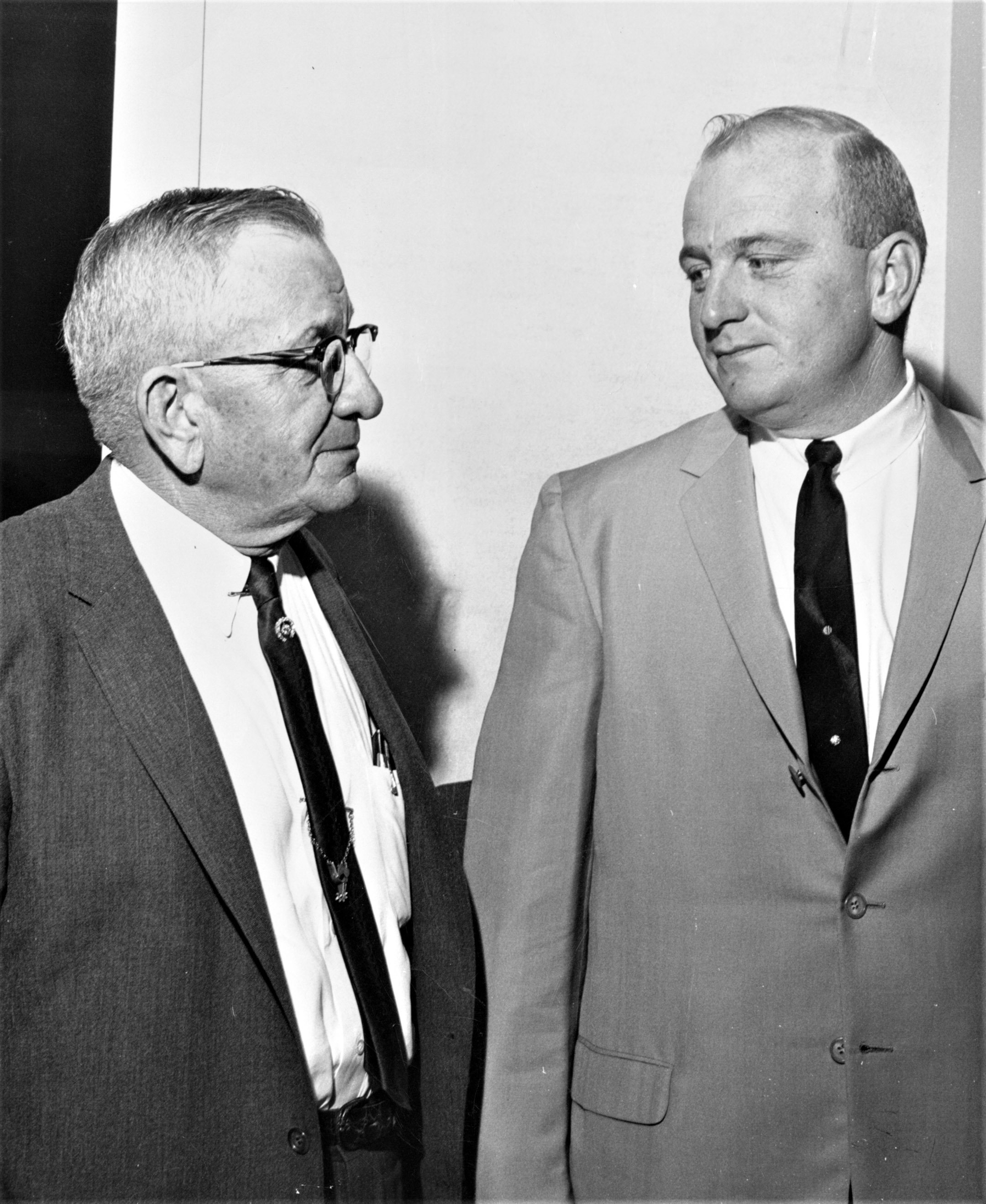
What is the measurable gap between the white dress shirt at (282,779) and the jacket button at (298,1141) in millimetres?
54

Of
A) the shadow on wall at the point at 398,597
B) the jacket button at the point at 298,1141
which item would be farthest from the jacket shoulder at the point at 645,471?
the jacket button at the point at 298,1141

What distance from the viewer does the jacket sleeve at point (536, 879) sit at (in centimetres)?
205

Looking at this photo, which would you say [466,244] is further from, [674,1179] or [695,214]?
[674,1179]

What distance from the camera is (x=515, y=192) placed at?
266 centimetres

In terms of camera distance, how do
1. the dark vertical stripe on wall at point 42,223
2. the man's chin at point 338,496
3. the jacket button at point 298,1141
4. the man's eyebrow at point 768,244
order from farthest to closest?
the dark vertical stripe on wall at point 42,223 → the man's eyebrow at point 768,244 → the man's chin at point 338,496 → the jacket button at point 298,1141

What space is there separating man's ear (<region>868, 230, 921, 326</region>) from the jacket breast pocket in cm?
126

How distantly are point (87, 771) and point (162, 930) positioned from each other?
0.23 m

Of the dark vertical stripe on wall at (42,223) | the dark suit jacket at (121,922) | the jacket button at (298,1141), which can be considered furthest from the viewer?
the dark vertical stripe on wall at (42,223)

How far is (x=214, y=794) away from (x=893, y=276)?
4.50ft

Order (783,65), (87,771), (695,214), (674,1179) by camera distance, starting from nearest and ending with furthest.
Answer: (87,771), (674,1179), (695,214), (783,65)

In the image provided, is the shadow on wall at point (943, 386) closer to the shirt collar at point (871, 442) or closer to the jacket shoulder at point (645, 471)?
the shirt collar at point (871, 442)

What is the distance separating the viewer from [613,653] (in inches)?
82.9

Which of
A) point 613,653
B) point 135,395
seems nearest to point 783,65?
point 613,653

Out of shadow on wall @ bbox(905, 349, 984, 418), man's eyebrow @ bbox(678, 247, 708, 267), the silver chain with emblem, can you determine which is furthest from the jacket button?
shadow on wall @ bbox(905, 349, 984, 418)
